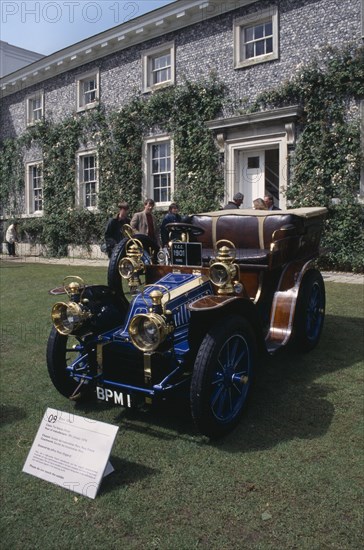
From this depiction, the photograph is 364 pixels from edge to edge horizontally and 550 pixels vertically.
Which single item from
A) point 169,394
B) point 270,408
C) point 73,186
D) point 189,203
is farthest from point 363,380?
point 73,186

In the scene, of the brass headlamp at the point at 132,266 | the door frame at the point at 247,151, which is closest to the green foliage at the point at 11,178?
the door frame at the point at 247,151

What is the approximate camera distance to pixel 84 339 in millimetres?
3715

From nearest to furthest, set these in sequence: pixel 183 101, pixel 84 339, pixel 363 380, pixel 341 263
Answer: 1. pixel 84 339
2. pixel 363 380
3. pixel 341 263
4. pixel 183 101

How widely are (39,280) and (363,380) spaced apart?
25.4 ft

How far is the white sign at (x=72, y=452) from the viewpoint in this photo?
9.24ft

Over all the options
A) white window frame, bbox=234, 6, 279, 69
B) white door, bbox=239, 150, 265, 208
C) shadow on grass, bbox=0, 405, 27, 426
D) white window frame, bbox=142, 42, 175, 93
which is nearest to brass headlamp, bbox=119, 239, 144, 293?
shadow on grass, bbox=0, 405, 27, 426

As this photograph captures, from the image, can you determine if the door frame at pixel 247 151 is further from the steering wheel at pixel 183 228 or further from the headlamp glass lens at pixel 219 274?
the headlamp glass lens at pixel 219 274

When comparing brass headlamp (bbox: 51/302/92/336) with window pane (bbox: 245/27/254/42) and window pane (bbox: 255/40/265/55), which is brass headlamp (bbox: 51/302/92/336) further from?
window pane (bbox: 245/27/254/42)

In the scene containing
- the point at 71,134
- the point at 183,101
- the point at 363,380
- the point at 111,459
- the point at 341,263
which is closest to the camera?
the point at 111,459

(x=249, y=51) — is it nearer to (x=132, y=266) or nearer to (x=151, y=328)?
(x=132, y=266)

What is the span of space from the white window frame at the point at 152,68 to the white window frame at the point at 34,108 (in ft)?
19.2

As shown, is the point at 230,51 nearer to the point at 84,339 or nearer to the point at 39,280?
the point at 39,280

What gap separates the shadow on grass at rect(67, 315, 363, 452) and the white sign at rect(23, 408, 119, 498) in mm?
684

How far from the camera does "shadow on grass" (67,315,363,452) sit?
3.46 metres
